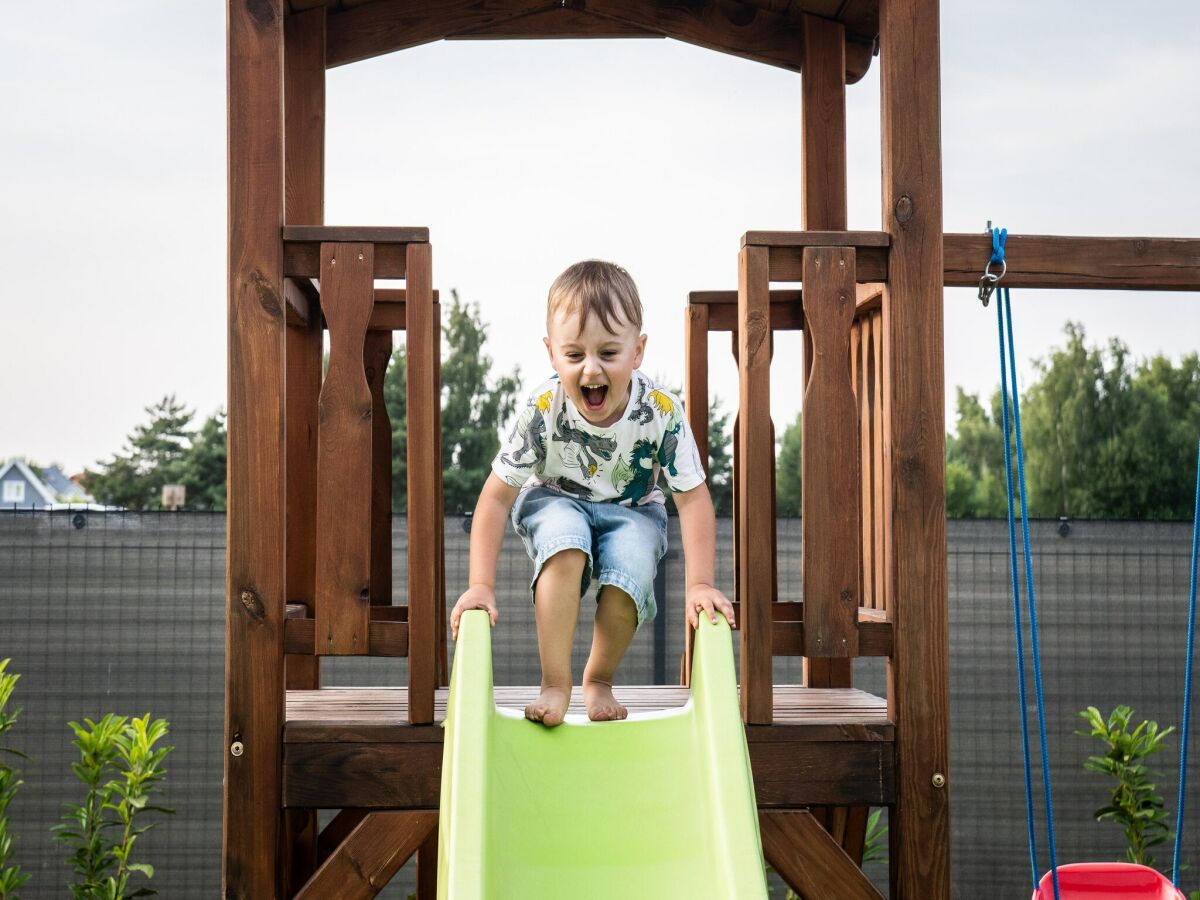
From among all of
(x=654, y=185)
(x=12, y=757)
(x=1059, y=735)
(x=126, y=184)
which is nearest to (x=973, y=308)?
(x=654, y=185)

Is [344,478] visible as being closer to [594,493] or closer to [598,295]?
[594,493]

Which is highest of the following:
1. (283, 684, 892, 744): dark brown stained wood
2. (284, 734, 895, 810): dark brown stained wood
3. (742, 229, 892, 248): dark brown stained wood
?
(742, 229, 892, 248): dark brown stained wood

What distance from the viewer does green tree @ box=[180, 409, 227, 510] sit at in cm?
4062

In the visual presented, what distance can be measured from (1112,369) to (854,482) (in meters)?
35.1

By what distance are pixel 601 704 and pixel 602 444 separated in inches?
26.6

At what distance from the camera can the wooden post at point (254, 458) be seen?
304 centimetres

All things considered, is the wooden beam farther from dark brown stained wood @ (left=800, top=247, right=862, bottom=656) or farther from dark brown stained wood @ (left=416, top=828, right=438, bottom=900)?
dark brown stained wood @ (left=416, top=828, right=438, bottom=900)

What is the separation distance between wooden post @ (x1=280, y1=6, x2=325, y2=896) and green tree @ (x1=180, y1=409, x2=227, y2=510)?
124ft

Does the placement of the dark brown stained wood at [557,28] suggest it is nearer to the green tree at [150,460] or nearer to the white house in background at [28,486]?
the green tree at [150,460]

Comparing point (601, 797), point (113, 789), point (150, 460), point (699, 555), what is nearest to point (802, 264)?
point (699, 555)

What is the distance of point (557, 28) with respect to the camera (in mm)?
4594

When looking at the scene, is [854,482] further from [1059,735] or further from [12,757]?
[12,757]

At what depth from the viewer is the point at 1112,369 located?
3512 centimetres

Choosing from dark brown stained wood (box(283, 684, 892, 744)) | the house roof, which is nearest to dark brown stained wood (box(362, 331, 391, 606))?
dark brown stained wood (box(283, 684, 892, 744))
